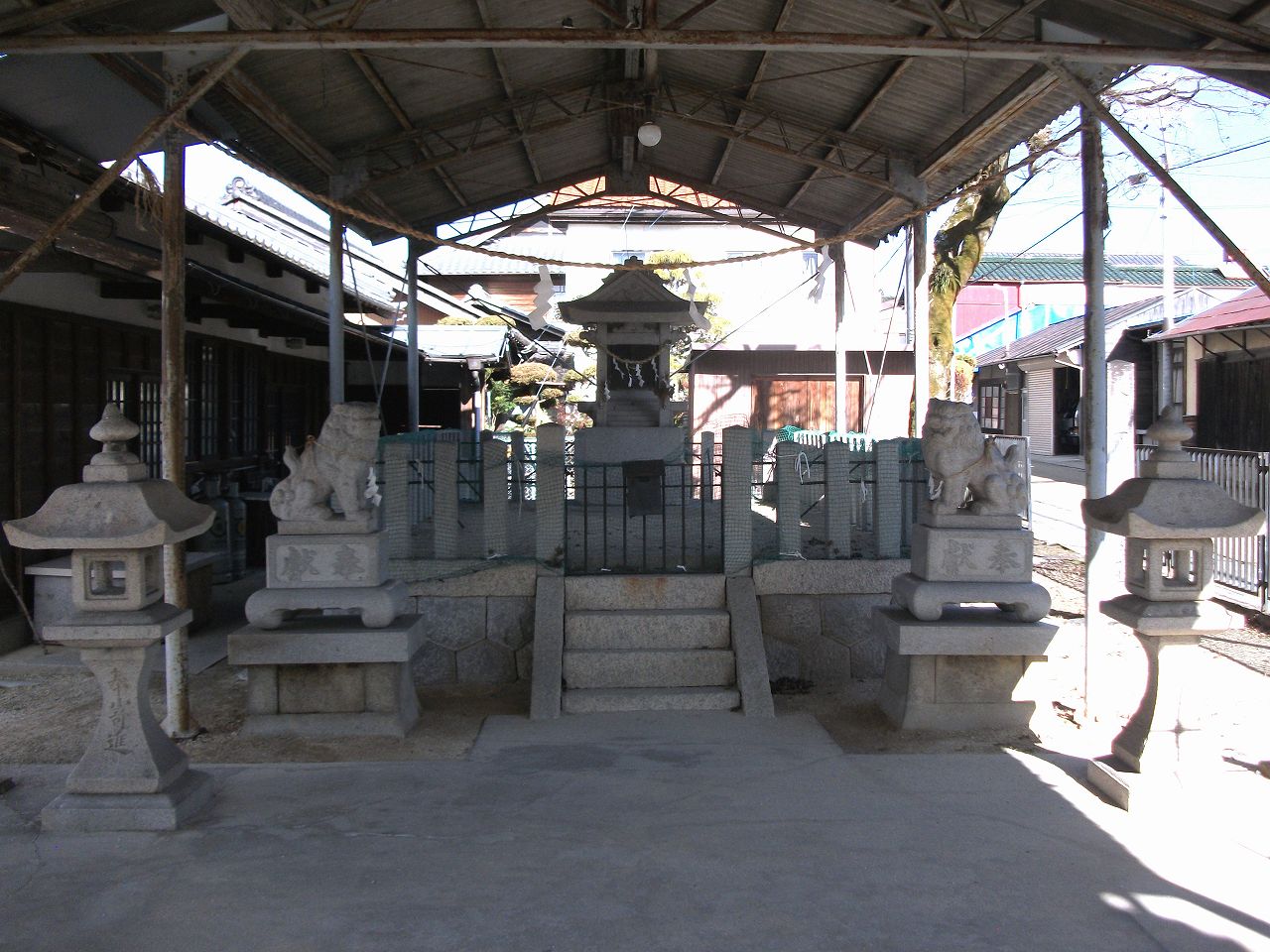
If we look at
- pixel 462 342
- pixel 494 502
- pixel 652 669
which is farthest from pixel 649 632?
pixel 462 342

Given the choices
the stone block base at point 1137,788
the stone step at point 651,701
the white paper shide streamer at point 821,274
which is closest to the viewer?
the stone block base at point 1137,788

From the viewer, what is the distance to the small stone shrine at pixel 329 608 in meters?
5.99

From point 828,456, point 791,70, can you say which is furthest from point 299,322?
point 828,456

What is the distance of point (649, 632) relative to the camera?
713 cm

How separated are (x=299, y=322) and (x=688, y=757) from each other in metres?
8.71

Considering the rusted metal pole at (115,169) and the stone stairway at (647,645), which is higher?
the rusted metal pole at (115,169)

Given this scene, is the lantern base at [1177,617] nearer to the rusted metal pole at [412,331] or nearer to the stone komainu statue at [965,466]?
the stone komainu statue at [965,466]

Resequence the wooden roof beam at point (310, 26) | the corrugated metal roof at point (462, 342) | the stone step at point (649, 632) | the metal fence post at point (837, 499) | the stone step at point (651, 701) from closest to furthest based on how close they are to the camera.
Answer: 1. the wooden roof beam at point (310, 26)
2. the stone step at point (651, 701)
3. the stone step at point (649, 632)
4. the metal fence post at point (837, 499)
5. the corrugated metal roof at point (462, 342)

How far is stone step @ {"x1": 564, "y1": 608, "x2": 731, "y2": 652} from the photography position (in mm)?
7129

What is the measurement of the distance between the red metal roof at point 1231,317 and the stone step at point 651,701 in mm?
13765

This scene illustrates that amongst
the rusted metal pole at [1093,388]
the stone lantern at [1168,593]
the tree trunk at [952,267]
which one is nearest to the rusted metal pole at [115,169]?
the rusted metal pole at [1093,388]

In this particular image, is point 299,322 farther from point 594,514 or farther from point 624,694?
point 624,694

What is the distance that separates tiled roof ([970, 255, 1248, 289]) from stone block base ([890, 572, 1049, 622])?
3612 centimetres

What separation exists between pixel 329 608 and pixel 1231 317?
1733cm
